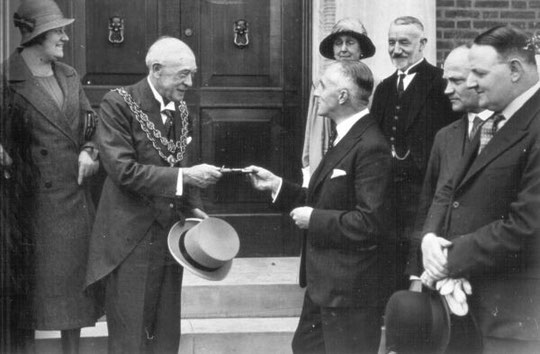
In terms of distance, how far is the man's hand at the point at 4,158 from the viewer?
444 centimetres

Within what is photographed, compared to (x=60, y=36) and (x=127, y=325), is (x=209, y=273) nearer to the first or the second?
(x=127, y=325)

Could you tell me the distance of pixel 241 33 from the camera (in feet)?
22.5

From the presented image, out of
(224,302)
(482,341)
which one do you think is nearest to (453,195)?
(482,341)

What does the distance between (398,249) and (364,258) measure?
106 cm

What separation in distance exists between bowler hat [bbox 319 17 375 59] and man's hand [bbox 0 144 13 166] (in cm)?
199

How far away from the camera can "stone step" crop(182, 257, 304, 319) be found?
19.4ft

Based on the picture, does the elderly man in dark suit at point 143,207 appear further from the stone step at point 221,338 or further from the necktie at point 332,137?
the stone step at point 221,338

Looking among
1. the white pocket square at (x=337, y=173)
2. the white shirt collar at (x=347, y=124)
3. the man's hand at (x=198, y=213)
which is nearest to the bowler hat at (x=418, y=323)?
the white pocket square at (x=337, y=173)

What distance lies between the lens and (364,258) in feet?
13.6

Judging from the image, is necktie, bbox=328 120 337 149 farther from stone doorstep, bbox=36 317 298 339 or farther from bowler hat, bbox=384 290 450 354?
stone doorstep, bbox=36 317 298 339

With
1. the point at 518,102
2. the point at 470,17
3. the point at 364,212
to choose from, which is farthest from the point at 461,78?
the point at 470,17

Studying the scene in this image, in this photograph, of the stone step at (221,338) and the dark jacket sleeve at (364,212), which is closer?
the dark jacket sleeve at (364,212)

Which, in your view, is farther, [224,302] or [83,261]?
[224,302]

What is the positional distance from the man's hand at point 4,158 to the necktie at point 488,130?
230cm
